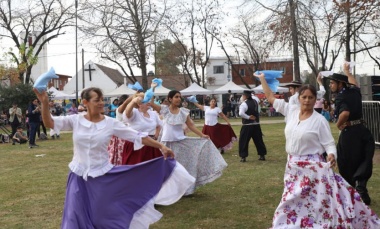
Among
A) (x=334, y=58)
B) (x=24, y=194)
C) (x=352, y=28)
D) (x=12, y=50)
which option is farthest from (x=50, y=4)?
(x=24, y=194)

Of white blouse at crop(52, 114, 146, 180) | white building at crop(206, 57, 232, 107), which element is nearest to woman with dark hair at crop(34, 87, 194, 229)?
white blouse at crop(52, 114, 146, 180)

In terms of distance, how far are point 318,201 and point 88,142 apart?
2375 mm

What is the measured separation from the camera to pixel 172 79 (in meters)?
72.5

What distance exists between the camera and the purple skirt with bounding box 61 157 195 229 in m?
4.80

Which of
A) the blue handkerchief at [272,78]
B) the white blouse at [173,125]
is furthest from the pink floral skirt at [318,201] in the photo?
the white blouse at [173,125]

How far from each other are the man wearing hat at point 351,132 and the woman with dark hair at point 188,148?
2093 mm

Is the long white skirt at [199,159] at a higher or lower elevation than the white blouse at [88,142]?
lower

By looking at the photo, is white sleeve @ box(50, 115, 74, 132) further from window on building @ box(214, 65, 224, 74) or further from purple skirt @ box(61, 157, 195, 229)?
window on building @ box(214, 65, 224, 74)

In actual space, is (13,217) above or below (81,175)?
below

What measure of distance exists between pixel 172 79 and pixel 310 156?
6768 cm

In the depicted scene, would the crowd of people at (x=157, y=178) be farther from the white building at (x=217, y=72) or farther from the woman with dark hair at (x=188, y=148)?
the white building at (x=217, y=72)

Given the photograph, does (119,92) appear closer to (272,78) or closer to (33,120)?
(33,120)

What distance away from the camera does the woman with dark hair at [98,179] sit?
482 centimetres

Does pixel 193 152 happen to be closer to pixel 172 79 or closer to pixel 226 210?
pixel 226 210
